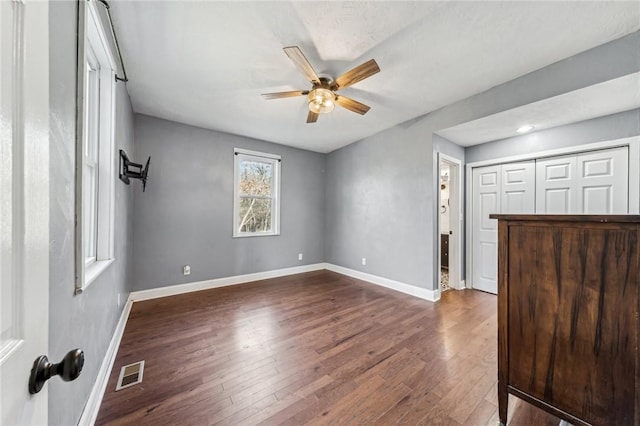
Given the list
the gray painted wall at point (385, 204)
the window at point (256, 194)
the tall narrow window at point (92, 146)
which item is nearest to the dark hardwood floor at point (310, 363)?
the gray painted wall at point (385, 204)

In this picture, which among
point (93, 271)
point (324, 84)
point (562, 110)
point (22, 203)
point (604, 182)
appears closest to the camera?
point (22, 203)

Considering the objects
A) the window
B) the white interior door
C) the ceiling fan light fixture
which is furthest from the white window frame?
the window

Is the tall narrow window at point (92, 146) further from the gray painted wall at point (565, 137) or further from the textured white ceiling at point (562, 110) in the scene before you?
the gray painted wall at point (565, 137)

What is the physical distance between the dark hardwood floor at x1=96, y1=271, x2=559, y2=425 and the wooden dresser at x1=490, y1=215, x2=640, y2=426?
45 centimetres

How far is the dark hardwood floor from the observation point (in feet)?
4.84

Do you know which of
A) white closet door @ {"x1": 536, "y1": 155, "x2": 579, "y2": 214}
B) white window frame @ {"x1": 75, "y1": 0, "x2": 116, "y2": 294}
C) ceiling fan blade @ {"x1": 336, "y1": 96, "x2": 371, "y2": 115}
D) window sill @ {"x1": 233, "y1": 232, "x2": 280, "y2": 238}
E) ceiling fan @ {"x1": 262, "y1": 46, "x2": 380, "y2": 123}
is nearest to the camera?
white window frame @ {"x1": 75, "y1": 0, "x2": 116, "y2": 294}

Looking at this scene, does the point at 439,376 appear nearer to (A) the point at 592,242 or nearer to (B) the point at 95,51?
(A) the point at 592,242

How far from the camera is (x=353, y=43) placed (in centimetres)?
194

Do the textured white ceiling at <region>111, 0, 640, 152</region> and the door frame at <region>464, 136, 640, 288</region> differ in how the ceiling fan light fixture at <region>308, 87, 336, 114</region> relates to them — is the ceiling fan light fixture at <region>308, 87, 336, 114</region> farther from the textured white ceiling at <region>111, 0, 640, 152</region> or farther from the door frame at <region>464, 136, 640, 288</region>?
the door frame at <region>464, 136, 640, 288</region>

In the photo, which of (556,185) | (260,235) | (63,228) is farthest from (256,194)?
(556,185)

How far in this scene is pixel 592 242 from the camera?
3.58 ft

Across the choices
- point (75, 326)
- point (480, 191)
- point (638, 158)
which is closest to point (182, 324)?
point (75, 326)

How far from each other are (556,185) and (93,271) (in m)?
4.68

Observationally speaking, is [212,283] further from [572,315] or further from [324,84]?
[572,315]
